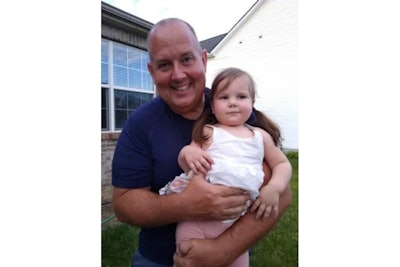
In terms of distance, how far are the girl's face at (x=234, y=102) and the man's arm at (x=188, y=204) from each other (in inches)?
7.1

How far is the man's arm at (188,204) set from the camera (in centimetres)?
69

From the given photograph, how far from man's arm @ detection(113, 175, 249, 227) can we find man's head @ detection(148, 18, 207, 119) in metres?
0.23

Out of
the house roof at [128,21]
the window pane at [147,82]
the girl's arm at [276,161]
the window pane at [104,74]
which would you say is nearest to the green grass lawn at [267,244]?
the girl's arm at [276,161]

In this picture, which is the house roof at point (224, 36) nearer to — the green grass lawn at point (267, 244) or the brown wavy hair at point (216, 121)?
the brown wavy hair at point (216, 121)

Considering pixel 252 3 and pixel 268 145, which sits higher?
pixel 252 3

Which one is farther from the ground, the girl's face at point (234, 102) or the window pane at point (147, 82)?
the window pane at point (147, 82)

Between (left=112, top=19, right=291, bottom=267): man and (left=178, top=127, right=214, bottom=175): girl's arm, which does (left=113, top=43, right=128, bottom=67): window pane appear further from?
(left=178, top=127, right=214, bottom=175): girl's arm

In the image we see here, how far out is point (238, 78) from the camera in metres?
0.76

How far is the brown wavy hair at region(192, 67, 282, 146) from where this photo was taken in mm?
A: 752
